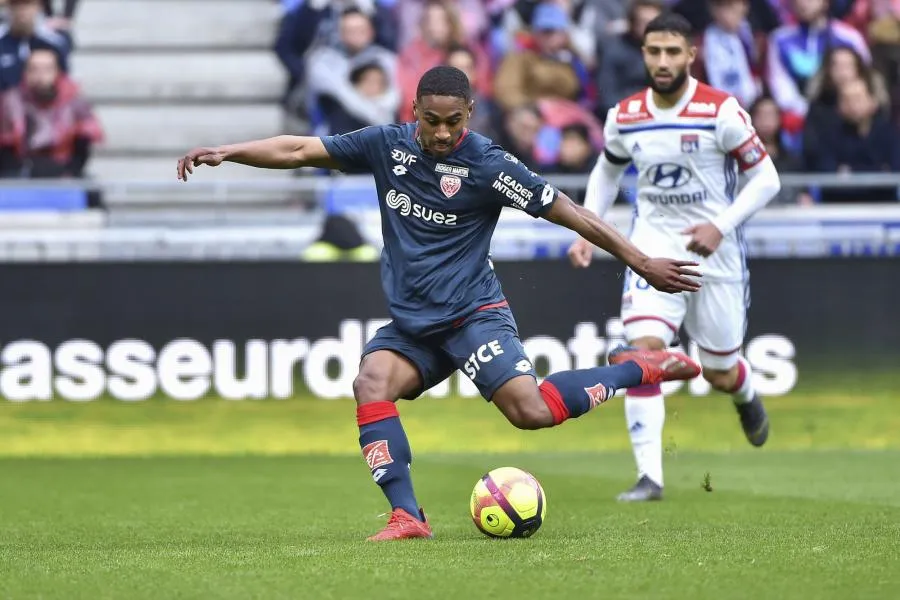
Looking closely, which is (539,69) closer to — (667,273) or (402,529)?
(667,273)

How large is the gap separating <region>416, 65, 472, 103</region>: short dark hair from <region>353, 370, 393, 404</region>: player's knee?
136 cm

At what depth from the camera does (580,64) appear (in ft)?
54.9

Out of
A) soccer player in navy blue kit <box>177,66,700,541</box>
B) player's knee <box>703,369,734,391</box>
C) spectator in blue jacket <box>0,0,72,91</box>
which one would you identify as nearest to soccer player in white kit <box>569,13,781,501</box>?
player's knee <box>703,369,734,391</box>

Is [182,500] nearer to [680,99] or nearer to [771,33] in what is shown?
[680,99]

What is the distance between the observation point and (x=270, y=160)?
7.53 m

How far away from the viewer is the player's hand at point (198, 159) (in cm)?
719

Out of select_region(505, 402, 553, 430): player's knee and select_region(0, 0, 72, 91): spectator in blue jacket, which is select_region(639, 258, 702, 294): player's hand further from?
select_region(0, 0, 72, 91): spectator in blue jacket

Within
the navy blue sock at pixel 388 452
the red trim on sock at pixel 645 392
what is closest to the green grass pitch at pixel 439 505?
the navy blue sock at pixel 388 452

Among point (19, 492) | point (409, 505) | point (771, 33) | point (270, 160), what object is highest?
point (771, 33)

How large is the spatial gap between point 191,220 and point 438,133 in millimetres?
6710

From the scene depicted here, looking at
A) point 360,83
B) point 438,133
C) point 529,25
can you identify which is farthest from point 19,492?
point 529,25

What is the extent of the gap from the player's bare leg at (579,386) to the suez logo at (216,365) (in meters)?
4.74

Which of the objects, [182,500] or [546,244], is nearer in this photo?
[182,500]

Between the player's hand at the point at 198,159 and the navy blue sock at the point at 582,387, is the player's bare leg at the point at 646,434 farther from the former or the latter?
the player's hand at the point at 198,159
